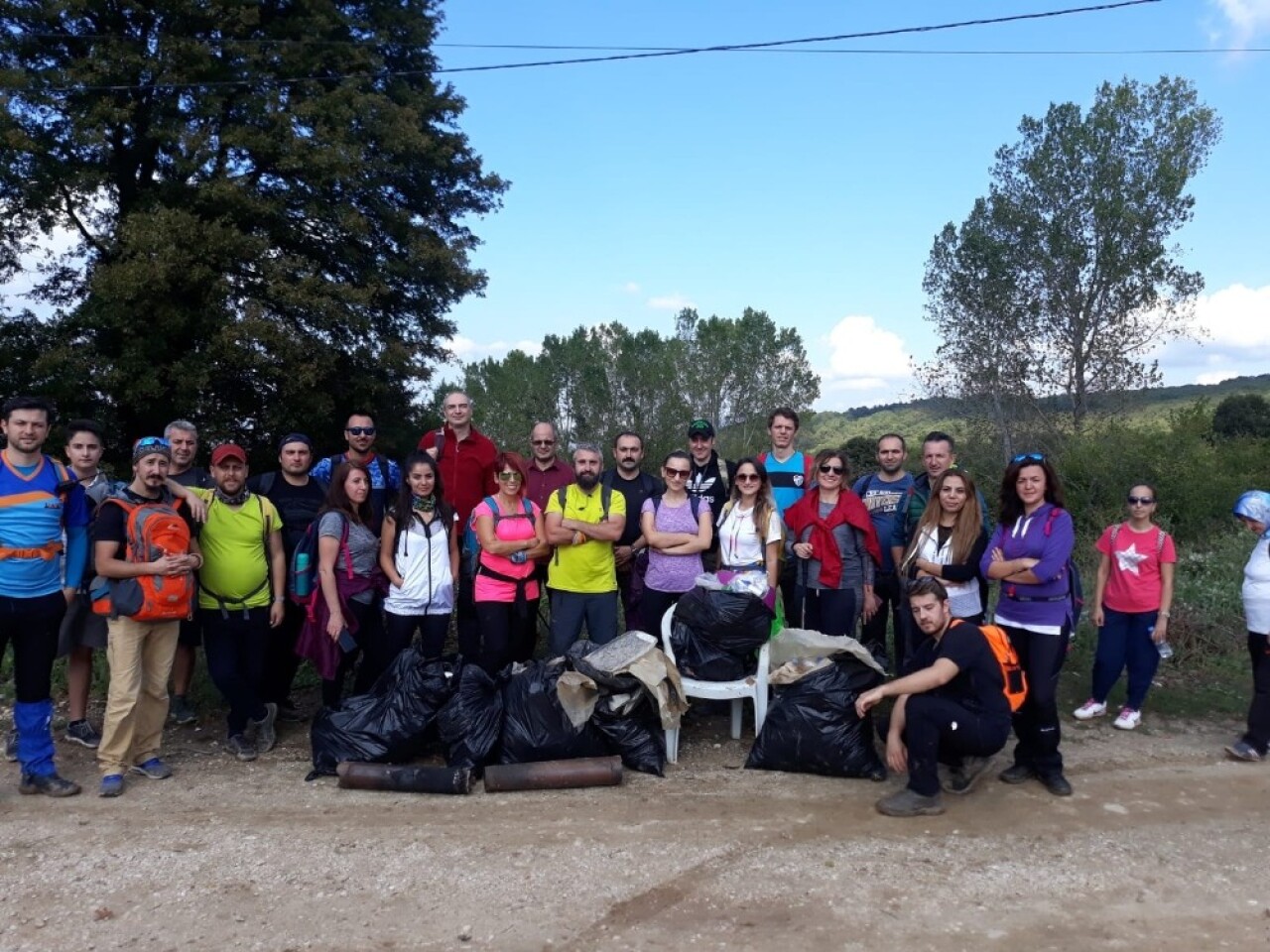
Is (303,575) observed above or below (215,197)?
below

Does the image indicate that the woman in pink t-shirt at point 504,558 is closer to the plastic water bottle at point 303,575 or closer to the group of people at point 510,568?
the group of people at point 510,568

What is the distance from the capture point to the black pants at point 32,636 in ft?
13.1

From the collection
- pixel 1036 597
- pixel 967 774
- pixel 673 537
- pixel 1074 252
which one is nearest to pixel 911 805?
pixel 967 774

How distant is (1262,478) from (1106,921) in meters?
16.8

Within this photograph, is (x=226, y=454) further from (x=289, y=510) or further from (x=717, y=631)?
(x=717, y=631)

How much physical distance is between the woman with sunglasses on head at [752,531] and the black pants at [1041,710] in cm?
135

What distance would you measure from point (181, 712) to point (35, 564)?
1568 millimetres

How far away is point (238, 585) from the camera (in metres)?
4.55

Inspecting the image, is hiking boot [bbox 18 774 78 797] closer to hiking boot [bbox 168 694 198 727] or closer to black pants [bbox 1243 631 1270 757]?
hiking boot [bbox 168 694 198 727]

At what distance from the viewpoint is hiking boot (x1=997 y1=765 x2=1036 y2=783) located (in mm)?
4199

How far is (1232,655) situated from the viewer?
6.37 metres

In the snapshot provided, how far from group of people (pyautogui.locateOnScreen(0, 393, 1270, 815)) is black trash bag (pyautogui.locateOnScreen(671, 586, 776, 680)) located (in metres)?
0.23

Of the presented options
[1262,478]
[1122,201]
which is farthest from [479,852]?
[1122,201]

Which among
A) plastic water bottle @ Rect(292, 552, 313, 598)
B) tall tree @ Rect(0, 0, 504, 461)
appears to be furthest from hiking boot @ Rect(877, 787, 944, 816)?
tall tree @ Rect(0, 0, 504, 461)
